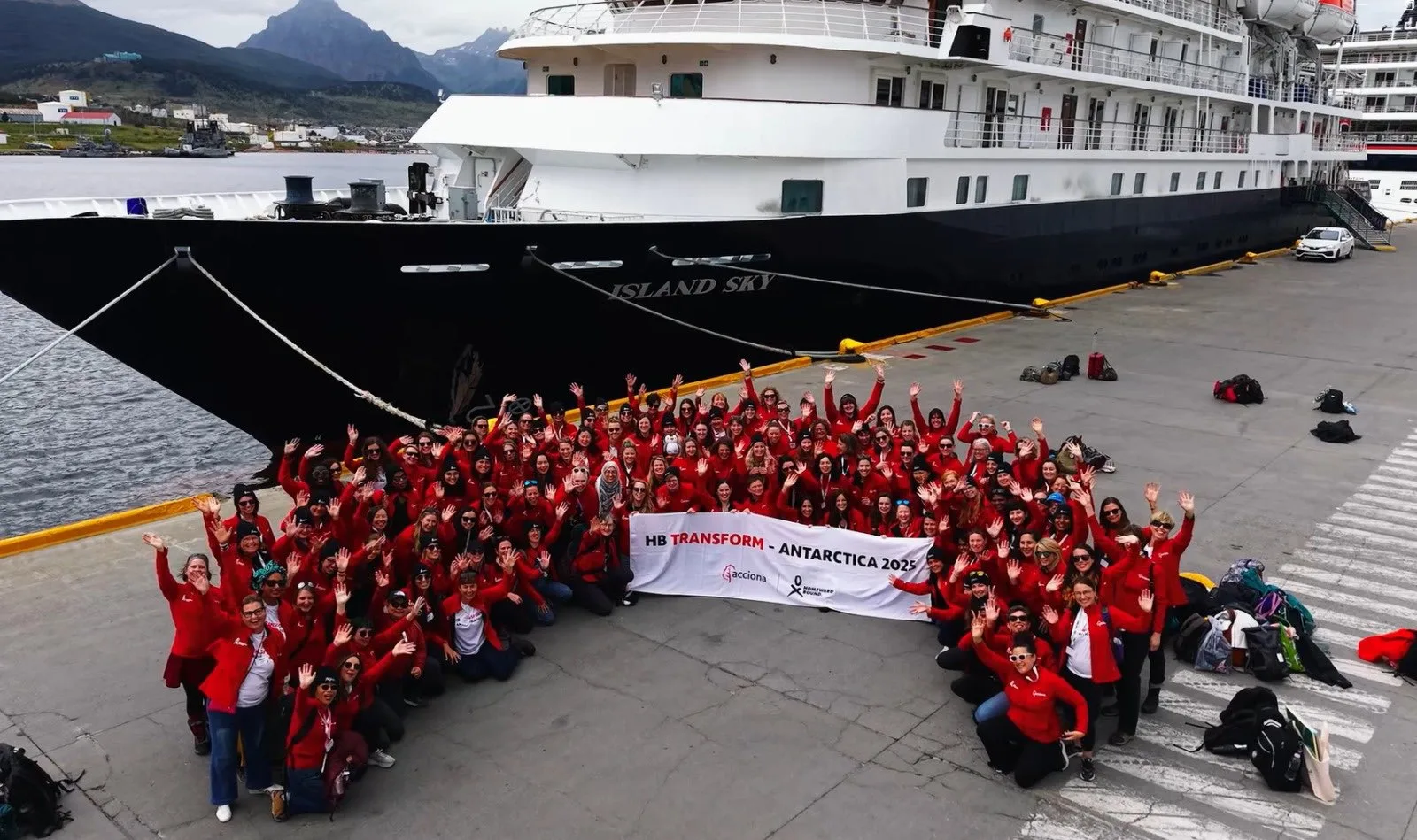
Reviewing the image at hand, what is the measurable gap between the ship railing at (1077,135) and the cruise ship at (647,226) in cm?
10

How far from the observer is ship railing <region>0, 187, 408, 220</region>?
13.6 metres

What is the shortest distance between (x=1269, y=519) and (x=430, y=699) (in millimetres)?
8416

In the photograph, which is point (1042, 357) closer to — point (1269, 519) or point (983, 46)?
point (983, 46)

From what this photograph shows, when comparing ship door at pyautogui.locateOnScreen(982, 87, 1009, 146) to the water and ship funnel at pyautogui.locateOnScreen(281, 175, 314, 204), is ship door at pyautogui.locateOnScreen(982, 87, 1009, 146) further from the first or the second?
the water

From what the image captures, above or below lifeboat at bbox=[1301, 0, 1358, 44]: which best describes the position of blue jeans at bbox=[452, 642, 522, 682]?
below

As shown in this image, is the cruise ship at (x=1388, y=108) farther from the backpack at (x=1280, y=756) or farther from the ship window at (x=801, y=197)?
the backpack at (x=1280, y=756)

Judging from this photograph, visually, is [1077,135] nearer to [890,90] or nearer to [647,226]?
[890,90]

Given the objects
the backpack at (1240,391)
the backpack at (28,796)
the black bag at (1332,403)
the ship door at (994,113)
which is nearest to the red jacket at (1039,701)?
the backpack at (28,796)

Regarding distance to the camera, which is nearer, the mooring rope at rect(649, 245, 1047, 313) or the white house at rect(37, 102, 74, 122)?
the mooring rope at rect(649, 245, 1047, 313)

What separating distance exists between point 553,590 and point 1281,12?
1351 inches

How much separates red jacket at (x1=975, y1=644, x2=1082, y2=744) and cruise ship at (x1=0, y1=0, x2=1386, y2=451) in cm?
801

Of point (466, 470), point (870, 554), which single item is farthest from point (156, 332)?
point (870, 554)

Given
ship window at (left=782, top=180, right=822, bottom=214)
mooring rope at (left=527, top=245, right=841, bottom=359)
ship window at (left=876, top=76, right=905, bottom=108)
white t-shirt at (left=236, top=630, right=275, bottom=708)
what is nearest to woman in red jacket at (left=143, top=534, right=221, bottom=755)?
white t-shirt at (left=236, top=630, right=275, bottom=708)

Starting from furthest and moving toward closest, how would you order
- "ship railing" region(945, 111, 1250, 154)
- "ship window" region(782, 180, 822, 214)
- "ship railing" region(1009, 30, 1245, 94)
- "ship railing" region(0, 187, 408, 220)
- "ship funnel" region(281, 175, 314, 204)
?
"ship railing" region(1009, 30, 1245, 94) < "ship railing" region(945, 111, 1250, 154) < "ship window" region(782, 180, 822, 214) < "ship funnel" region(281, 175, 314, 204) < "ship railing" region(0, 187, 408, 220)
